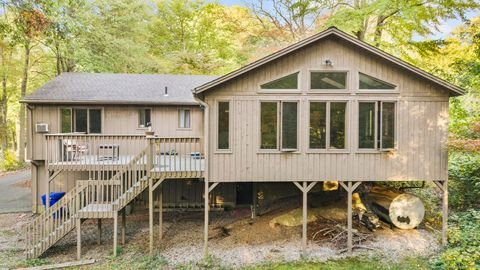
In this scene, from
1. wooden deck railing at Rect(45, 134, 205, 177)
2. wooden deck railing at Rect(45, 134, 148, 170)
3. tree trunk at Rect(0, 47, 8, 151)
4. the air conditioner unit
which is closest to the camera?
wooden deck railing at Rect(45, 134, 205, 177)

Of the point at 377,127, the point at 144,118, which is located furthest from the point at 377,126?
the point at 144,118

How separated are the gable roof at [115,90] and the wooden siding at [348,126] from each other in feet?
12.9

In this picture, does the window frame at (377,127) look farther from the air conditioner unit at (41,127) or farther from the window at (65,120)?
the air conditioner unit at (41,127)

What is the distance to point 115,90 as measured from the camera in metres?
12.0

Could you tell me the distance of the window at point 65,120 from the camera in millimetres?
11148

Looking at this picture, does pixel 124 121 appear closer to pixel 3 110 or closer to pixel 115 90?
pixel 115 90

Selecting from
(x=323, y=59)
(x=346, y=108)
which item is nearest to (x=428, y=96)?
(x=346, y=108)

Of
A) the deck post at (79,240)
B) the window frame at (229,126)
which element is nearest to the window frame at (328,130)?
the window frame at (229,126)

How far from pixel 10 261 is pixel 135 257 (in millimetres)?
3291

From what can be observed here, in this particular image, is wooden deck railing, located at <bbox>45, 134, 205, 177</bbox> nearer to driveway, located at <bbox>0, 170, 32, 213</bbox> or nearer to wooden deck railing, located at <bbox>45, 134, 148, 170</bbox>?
wooden deck railing, located at <bbox>45, 134, 148, 170</bbox>

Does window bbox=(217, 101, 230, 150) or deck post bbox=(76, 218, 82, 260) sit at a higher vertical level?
window bbox=(217, 101, 230, 150)

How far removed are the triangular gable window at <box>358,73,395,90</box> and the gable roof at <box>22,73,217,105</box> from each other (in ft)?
20.1

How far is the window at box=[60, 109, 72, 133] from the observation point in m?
11.1

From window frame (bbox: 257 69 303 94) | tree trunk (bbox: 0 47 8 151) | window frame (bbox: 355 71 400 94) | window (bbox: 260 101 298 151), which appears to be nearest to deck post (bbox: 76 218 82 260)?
window (bbox: 260 101 298 151)
